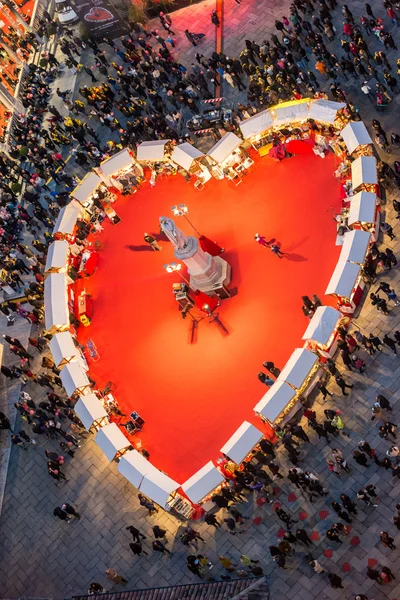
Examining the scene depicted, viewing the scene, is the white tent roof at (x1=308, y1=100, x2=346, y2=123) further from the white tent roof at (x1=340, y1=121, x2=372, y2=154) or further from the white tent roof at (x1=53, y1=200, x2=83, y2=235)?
the white tent roof at (x1=53, y1=200, x2=83, y2=235)

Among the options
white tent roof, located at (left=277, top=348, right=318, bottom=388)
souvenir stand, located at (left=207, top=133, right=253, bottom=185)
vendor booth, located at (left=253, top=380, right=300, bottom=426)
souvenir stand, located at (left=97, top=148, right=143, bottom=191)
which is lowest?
vendor booth, located at (left=253, top=380, right=300, bottom=426)

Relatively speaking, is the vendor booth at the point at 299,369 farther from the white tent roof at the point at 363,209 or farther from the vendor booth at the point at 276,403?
the white tent roof at the point at 363,209

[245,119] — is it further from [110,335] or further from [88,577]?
[88,577]

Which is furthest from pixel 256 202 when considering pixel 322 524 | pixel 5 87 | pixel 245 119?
pixel 5 87

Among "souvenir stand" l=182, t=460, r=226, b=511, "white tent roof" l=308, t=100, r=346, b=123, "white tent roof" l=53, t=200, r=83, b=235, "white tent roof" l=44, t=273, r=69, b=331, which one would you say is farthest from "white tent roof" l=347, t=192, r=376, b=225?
"white tent roof" l=53, t=200, r=83, b=235

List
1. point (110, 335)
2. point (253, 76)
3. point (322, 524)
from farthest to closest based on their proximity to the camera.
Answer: point (253, 76), point (110, 335), point (322, 524)

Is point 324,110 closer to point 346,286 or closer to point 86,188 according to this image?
point 346,286
